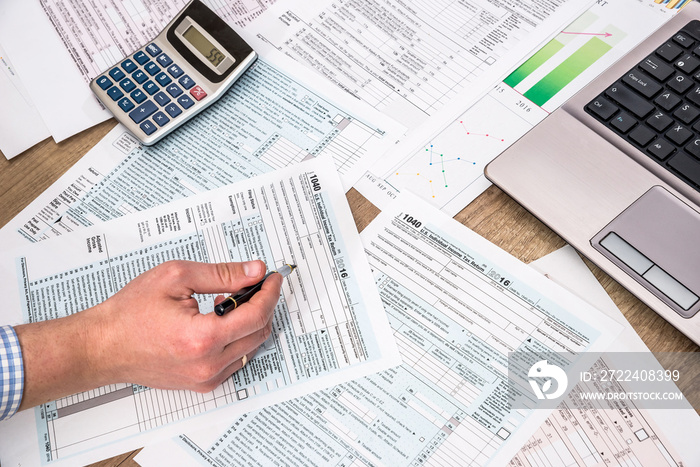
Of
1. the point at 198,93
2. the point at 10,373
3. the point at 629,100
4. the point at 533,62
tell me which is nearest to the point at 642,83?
the point at 629,100

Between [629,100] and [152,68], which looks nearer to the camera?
[629,100]

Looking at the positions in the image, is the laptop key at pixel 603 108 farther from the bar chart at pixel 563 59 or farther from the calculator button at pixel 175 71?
the calculator button at pixel 175 71

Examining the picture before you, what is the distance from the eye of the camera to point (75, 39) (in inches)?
28.3

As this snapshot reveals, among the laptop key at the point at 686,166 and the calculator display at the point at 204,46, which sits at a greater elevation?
the laptop key at the point at 686,166

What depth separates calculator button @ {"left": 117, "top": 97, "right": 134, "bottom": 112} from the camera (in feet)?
2.19

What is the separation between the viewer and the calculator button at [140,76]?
0.68 meters

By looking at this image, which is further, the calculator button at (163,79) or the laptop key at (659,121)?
the calculator button at (163,79)

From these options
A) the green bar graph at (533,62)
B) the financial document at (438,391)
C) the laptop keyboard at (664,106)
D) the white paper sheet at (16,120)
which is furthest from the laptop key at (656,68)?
the white paper sheet at (16,120)

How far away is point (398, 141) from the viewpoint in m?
0.65

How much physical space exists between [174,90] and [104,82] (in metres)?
0.09

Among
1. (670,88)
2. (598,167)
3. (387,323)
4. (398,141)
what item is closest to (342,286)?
(387,323)

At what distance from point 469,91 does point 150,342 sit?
45 cm

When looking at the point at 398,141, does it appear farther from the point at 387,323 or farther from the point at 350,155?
the point at 387,323

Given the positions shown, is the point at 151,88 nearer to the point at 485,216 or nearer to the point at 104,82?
the point at 104,82
